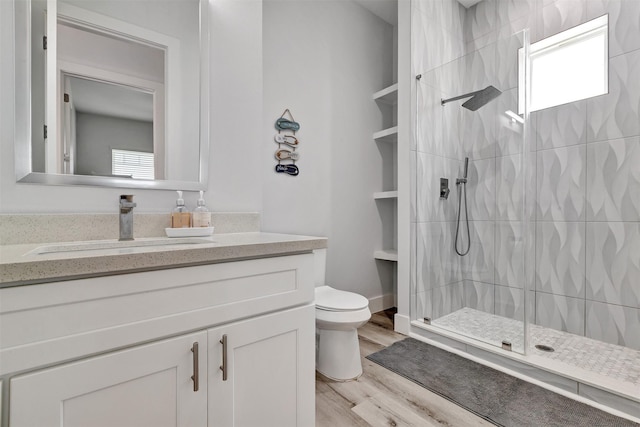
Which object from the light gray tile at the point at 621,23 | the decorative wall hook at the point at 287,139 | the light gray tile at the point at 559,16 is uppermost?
the light gray tile at the point at 559,16

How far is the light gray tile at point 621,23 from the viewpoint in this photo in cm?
201

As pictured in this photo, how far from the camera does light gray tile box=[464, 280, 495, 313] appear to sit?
90.0 inches

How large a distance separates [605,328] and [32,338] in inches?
122

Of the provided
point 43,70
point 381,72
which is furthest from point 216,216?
point 381,72

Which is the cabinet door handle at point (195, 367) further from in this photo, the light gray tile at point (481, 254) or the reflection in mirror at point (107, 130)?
the light gray tile at point (481, 254)

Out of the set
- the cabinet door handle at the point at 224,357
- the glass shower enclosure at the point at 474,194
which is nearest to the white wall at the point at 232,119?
the cabinet door handle at the point at 224,357

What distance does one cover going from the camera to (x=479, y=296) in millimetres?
2344

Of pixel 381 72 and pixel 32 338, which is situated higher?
pixel 381 72

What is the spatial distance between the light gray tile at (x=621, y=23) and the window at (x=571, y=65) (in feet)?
0.15

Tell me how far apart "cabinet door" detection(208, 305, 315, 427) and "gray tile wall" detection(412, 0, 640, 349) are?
4.88 feet

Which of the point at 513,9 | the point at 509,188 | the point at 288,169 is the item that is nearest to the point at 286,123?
the point at 288,169

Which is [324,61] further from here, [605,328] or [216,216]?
[605,328]

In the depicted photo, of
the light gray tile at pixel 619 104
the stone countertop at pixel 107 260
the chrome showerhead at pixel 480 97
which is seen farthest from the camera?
the chrome showerhead at pixel 480 97

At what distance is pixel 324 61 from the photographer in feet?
8.12
